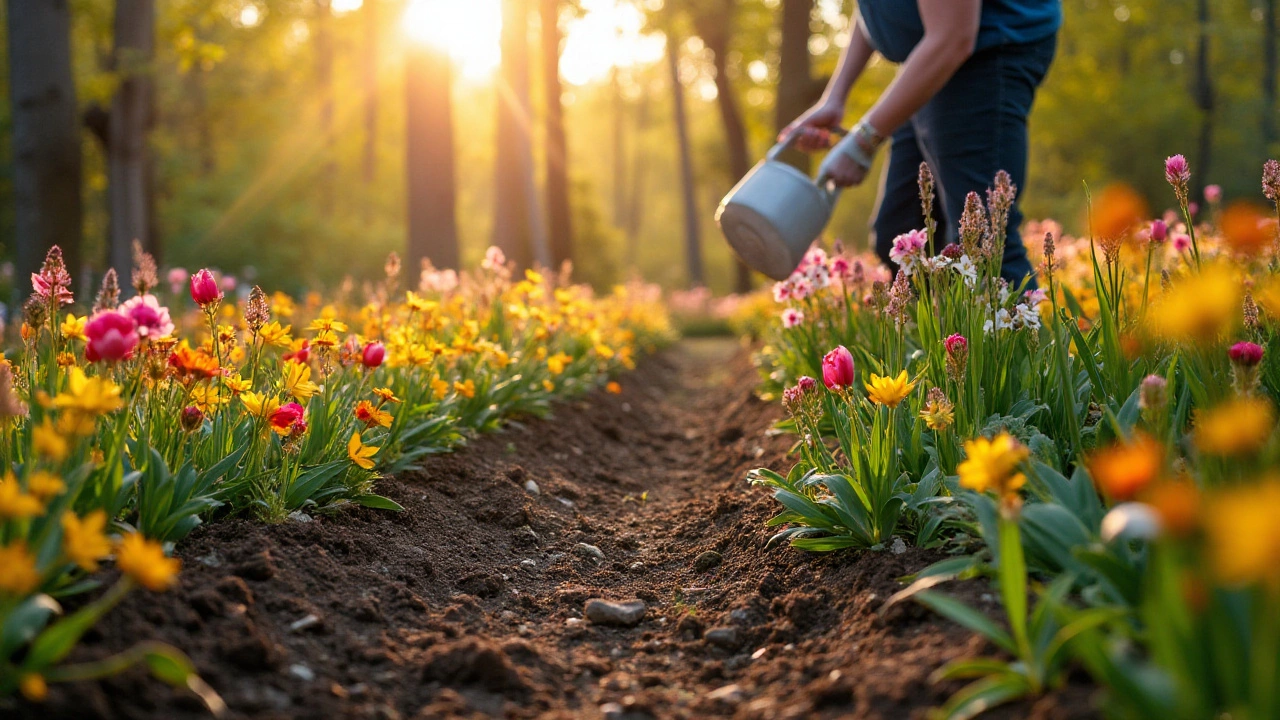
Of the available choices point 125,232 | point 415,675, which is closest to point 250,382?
point 415,675

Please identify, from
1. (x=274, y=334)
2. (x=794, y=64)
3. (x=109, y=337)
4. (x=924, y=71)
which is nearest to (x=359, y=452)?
(x=274, y=334)

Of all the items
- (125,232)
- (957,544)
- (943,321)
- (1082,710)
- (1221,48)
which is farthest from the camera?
(1221,48)

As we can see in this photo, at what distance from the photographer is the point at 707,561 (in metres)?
2.81

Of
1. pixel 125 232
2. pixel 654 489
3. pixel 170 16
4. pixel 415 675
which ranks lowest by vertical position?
pixel 654 489

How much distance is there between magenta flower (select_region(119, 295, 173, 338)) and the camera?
6.26 feet

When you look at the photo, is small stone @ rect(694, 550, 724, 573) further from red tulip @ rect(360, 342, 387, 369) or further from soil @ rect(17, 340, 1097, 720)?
red tulip @ rect(360, 342, 387, 369)

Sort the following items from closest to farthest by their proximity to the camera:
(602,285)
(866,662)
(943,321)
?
1. (866,662)
2. (943,321)
3. (602,285)

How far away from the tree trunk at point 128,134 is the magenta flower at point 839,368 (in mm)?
9147

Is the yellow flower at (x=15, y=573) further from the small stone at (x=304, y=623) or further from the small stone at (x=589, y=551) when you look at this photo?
the small stone at (x=589, y=551)

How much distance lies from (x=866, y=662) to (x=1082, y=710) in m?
0.49

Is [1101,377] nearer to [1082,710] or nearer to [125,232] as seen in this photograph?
[1082,710]

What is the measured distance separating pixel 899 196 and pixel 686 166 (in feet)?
62.0

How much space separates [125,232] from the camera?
9.74 meters

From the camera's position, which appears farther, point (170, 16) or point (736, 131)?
point (736, 131)
